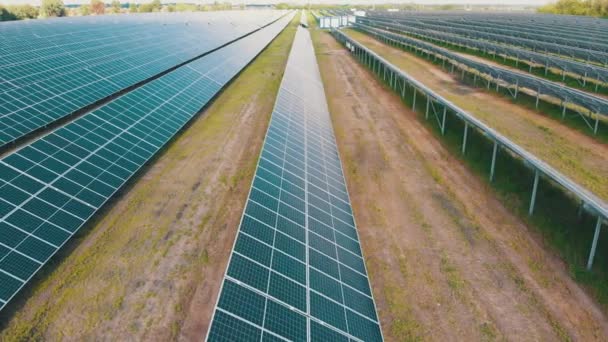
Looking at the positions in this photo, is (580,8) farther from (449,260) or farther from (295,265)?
(295,265)

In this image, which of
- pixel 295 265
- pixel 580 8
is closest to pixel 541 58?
pixel 295 265

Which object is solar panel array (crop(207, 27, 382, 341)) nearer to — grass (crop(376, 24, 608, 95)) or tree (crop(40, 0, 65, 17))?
grass (crop(376, 24, 608, 95))

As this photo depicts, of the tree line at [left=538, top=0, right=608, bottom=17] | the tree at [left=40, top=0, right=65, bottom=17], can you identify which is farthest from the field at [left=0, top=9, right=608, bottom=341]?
the tree at [left=40, top=0, right=65, bottom=17]

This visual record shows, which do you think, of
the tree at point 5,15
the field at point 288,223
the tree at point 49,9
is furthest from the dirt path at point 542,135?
the tree at point 49,9

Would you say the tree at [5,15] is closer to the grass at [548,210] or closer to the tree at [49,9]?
the tree at [49,9]

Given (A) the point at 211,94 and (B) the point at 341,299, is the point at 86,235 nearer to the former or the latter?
(B) the point at 341,299

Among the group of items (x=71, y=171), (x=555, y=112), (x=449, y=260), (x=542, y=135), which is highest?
(x=555, y=112)
